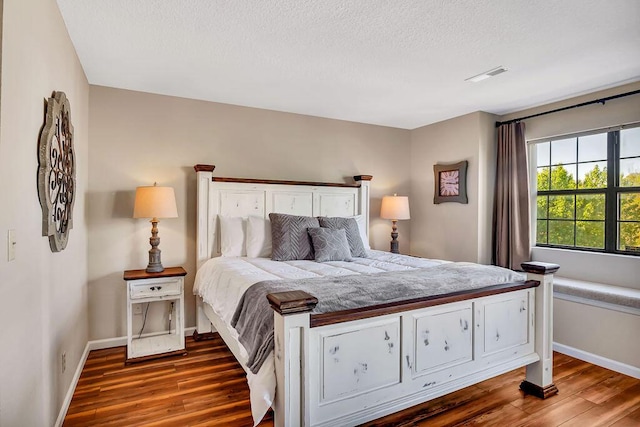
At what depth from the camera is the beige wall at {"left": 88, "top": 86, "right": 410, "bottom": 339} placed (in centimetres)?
328

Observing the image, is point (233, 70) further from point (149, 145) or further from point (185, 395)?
point (185, 395)

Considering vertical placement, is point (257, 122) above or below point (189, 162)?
above

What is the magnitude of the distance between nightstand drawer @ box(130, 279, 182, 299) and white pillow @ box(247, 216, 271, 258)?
2.26ft

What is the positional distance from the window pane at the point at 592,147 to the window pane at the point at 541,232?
72cm

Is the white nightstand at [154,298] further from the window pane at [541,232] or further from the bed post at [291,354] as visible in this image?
the window pane at [541,232]

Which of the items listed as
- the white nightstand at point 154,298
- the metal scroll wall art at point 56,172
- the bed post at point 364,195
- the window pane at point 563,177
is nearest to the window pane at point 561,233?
the window pane at point 563,177

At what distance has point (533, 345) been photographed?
2.52m

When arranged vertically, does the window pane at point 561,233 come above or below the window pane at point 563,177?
below

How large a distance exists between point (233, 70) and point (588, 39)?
2.51m

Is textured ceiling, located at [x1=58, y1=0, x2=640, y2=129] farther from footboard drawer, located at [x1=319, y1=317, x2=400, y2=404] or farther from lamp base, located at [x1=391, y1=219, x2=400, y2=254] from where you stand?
footboard drawer, located at [x1=319, y1=317, x2=400, y2=404]

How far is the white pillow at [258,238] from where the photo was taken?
11.4 feet

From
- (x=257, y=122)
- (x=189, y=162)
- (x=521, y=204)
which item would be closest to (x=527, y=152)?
(x=521, y=204)

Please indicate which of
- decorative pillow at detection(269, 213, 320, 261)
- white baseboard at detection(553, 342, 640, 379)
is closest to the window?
white baseboard at detection(553, 342, 640, 379)

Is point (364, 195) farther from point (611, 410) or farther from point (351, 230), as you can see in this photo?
point (611, 410)
